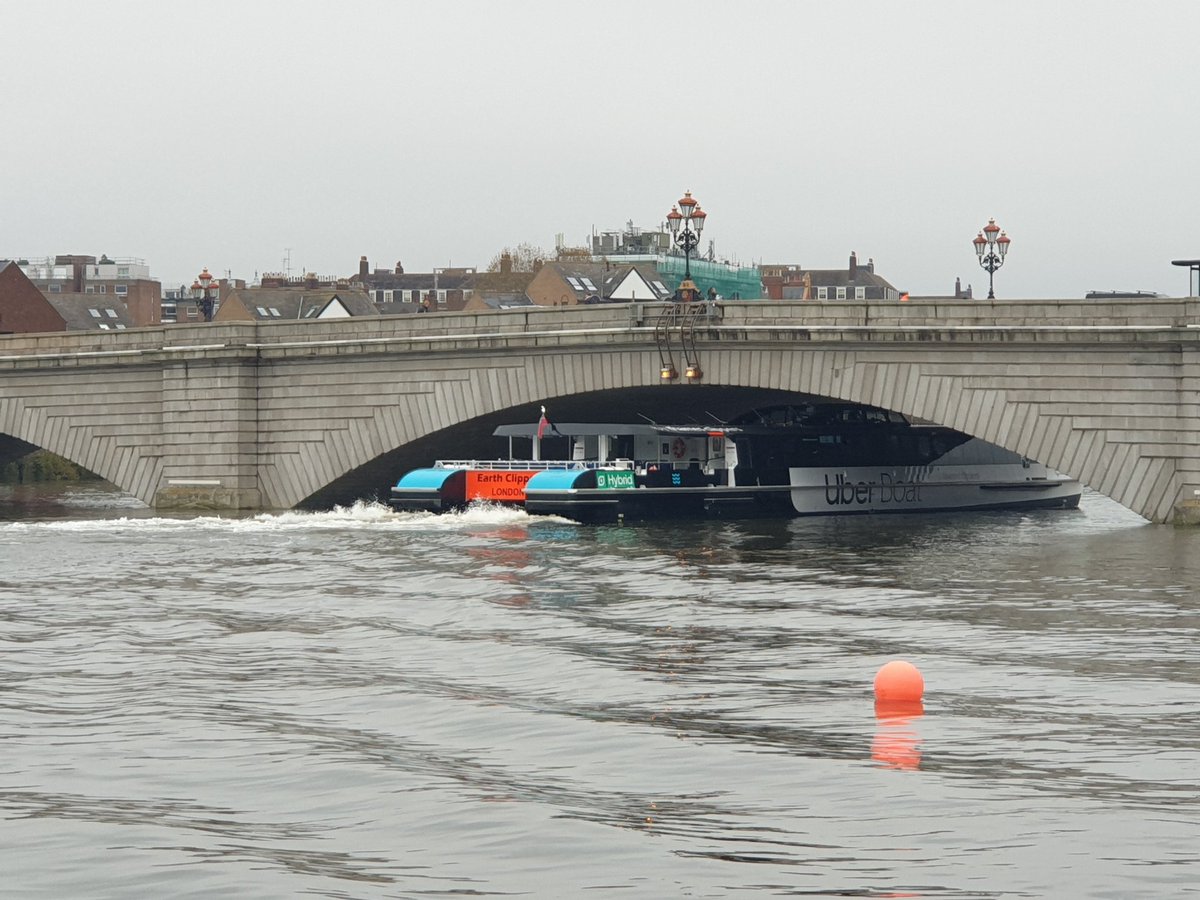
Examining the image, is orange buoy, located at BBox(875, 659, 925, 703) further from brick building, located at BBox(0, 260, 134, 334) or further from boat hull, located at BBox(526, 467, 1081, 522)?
brick building, located at BBox(0, 260, 134, 334)

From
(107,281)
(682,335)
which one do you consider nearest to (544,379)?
(682,335)

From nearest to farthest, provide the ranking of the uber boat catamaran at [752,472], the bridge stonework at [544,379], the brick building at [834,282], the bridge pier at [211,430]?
the bridge stonework at [544,379], the uber boat catamaran at [752,472], the bridge pier at [211,430], the brick building at [834,282]

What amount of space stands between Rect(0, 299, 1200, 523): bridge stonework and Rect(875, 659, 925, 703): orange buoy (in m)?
26.1

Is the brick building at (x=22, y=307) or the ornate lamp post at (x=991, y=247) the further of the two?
the brick building at (x=22, y=307)

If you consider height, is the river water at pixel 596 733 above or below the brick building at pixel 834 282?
below

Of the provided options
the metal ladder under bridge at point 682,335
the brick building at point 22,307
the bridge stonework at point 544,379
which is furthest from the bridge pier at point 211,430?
the brick building at point 22,307

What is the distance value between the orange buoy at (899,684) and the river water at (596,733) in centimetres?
33

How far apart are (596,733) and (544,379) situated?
3492 centimetres

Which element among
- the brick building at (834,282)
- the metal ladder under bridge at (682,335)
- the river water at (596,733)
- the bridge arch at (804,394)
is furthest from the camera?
the brick building at (834,282)

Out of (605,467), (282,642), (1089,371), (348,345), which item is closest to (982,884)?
(282,642)

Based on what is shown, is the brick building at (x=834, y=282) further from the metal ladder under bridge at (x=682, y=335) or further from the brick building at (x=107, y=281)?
the metal ladder under bridge at (x=682, y=335)

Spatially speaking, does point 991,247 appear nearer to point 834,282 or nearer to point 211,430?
point 211,430

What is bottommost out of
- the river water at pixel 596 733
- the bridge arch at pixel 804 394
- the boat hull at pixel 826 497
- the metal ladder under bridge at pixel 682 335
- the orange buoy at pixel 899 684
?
the boat hull at pixel 826 497

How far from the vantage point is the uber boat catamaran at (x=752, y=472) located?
5316cm
